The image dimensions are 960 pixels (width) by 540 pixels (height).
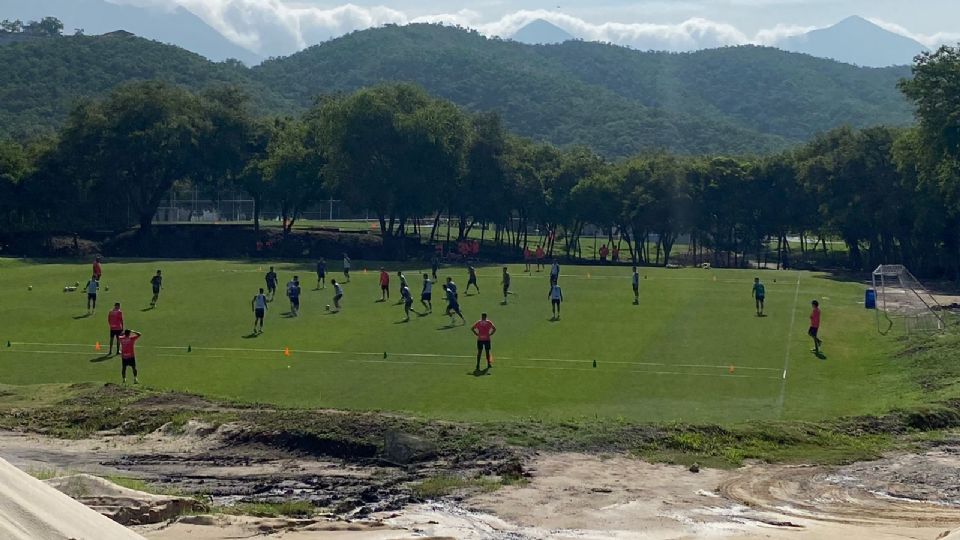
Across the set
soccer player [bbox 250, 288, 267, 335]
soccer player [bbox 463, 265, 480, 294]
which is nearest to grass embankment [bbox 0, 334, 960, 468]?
soccer player [bbox 250, 288, 267, 335]

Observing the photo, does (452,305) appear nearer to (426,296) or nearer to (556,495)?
(426,296)

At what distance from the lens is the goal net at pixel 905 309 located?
4744cm

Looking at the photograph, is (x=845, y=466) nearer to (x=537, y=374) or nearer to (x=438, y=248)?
(x=537, y=374)

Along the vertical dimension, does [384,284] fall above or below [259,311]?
above

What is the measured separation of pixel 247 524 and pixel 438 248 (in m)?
80.5

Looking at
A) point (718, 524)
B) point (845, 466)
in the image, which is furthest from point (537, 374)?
point (718, 524)

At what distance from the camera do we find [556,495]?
21.5 m

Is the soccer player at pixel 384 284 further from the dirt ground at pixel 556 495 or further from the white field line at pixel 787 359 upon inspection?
the dirt ground at pixel 556 495

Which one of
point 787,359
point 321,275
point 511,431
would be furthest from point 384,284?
point 511,431

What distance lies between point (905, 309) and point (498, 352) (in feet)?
74.8

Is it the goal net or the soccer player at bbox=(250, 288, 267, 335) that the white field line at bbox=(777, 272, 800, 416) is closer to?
the goal net

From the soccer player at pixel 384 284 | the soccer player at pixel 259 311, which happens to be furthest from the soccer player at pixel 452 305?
the soccer player at pixel 384 284

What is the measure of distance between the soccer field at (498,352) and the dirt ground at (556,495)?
195 inches

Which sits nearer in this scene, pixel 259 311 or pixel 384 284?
pixel 259 311
